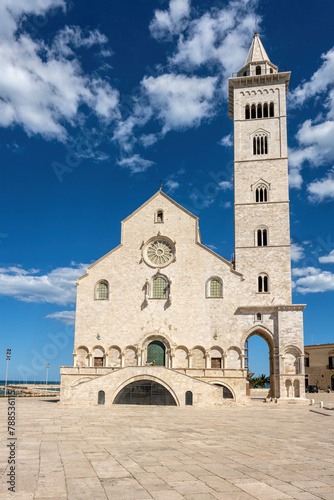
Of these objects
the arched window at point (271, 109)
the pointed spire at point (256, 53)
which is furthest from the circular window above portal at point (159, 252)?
the pointed spire at point (256, 53)

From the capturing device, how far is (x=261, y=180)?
1570 inches

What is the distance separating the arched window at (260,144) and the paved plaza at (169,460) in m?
26.2

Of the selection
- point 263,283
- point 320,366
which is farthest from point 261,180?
point 320,366

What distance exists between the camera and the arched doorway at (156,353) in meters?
36.6

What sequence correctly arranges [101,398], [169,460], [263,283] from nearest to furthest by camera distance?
[169,460] → [101,398] → [263,283]

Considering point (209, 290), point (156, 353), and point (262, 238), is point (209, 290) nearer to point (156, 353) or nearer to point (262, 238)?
point (262, 238)

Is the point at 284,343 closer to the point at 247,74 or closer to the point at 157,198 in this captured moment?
the point at 157,198

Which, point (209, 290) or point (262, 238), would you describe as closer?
point (209, 290)

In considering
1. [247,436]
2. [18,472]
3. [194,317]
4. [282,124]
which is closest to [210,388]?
[194,317]

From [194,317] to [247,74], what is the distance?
Result: 23.9 metres

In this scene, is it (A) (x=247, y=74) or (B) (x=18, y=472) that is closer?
(B) (x=18, y=472)

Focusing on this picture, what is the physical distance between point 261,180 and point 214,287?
34.6 feet

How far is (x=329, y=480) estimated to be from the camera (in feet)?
32.4

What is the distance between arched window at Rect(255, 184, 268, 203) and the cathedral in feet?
0.29
